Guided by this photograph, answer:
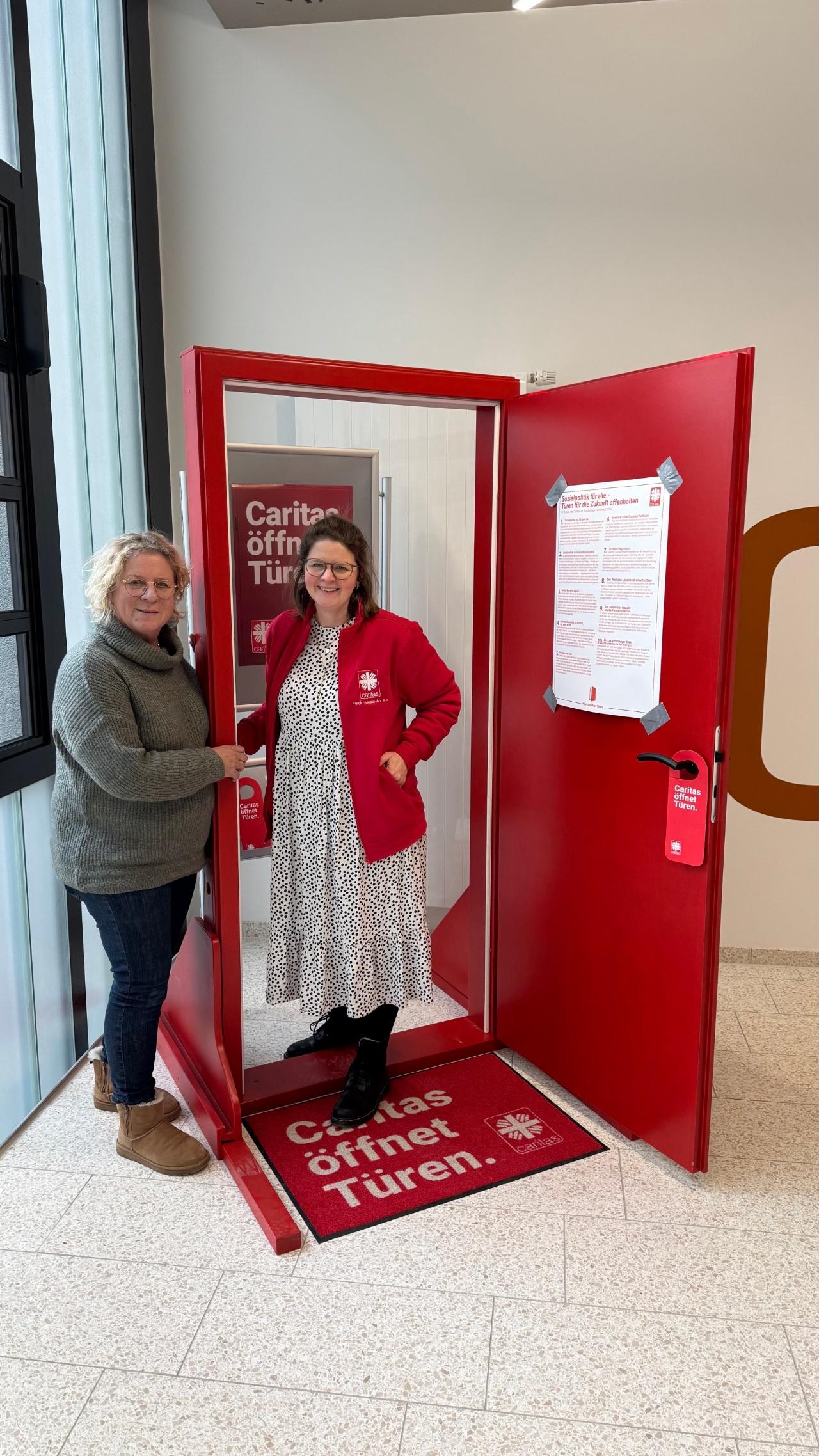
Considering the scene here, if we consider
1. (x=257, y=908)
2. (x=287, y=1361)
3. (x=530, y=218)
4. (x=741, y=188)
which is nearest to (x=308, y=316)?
(x=530, y=218)

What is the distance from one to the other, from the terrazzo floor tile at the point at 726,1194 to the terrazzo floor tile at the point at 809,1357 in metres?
Answer: 0.30

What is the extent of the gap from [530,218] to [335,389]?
4.41 ft

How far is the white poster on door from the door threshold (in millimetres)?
1134

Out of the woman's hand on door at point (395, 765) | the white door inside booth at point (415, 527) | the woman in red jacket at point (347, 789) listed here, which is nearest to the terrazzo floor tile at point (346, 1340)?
the woman in red jacket at point (347, 789)

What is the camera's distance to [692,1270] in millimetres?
2039

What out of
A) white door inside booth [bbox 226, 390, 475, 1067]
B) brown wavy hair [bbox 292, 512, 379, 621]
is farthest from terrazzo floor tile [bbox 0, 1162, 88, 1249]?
brown wavy hair [bbox 292, 512, 379, 621]

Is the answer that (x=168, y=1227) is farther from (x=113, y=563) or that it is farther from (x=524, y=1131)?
(x=113, y=563)

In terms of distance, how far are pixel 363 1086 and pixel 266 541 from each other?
1694 mm

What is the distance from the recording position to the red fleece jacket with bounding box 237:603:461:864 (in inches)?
96.0

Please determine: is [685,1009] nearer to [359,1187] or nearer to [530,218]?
[359,1187]

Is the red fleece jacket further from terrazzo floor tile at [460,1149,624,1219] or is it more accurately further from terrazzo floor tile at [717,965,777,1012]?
terrazzo floor tile at [717,965,777,1012]

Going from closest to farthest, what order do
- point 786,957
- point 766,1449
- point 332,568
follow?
point 766,1449 < point 332,568 < point 786,957

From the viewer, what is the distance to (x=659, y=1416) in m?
1.67

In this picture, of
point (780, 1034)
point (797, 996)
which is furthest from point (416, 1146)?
point (797, 996)
